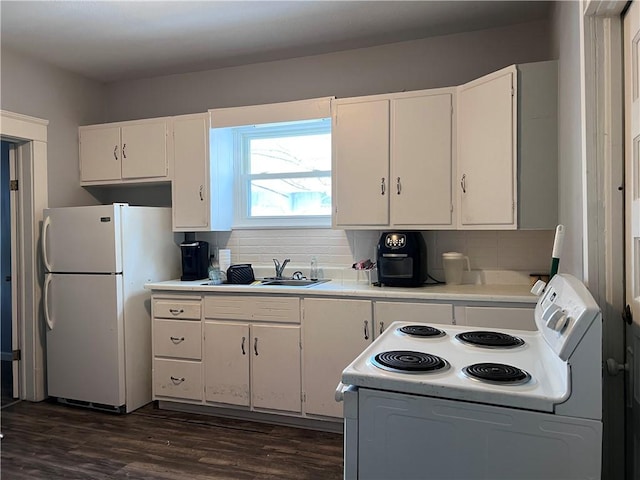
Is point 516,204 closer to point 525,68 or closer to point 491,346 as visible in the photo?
point 525,68

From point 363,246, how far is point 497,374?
2.16 metres

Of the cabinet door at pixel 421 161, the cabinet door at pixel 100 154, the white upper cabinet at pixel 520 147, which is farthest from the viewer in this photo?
the cabinet door at pixel 100 154

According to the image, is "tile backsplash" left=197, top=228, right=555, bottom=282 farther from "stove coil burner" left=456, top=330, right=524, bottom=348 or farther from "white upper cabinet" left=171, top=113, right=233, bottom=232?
"stove coil burner" left=456, top=330, right=524, bottom=348

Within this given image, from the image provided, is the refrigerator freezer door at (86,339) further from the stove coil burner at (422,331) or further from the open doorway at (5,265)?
the stove coil burner at (422,331)

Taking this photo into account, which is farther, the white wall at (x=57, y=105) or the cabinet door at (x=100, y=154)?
the cabinet door at (x=100, y=154)

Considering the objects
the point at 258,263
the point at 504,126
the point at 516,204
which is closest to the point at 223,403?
the point at 258,263

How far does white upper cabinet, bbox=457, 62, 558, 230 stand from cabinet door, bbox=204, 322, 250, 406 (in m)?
1.78

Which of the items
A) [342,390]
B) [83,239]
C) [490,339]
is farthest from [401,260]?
[83,239]

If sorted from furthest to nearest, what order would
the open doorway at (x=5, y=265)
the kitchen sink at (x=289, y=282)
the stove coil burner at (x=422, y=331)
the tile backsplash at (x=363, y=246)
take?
the open doorway at (x=5, y=265) < the kitchen sink at (x=289, y=282) < the tile backsplash at (x=363, y=246) < the stove coil burner at (x=422, y=331)

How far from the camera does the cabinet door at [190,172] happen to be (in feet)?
11.4

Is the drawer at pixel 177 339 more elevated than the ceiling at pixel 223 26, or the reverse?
the ceiling at pixel 223 26

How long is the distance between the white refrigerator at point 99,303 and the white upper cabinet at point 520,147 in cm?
248

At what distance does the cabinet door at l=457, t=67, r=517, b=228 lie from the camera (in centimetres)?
258

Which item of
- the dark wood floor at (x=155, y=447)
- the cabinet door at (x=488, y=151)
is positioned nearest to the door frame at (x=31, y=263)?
the dark wood floor at (x=155, y=447)
